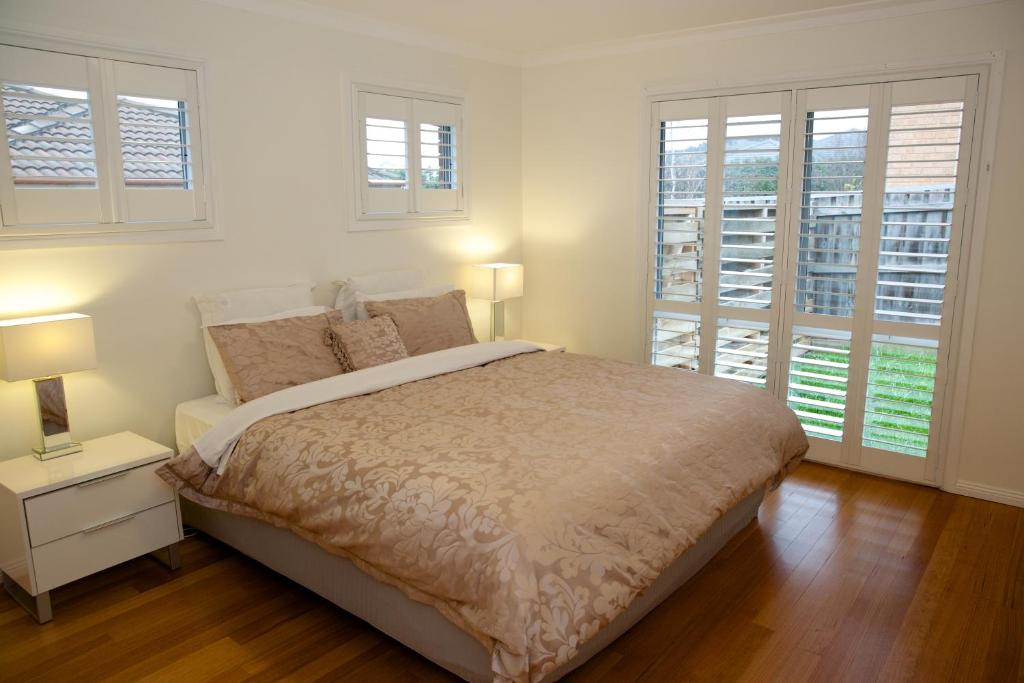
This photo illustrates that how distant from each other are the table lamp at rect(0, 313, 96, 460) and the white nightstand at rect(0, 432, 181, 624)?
0.09 metres

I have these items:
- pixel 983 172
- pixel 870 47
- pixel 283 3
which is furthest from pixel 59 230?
pixel 983 172

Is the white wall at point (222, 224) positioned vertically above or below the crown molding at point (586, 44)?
below

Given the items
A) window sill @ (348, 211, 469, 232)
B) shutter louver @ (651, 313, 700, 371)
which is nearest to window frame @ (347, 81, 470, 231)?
window sill @ (348, 211, 469, 232)

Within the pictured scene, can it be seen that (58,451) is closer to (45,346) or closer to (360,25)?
(45,346)

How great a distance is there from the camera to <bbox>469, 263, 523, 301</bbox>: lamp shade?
15.5 feet

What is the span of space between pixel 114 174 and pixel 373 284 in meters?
1.42

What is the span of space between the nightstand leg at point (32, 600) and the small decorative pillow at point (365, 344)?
1.49 metres

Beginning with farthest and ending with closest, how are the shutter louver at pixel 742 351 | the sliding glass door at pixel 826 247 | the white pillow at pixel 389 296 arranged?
the shutter louver at pixel 742 351 < the white pillow at pixel 389 296 < the sliding glass door at pixel 826 247

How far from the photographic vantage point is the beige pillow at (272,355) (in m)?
3.21

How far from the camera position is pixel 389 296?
407 centimetres

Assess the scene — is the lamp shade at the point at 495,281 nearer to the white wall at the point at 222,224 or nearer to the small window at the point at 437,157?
the white wall at the point at 222,224

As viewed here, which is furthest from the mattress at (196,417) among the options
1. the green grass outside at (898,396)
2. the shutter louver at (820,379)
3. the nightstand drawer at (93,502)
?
the green grass outside at (898,396)

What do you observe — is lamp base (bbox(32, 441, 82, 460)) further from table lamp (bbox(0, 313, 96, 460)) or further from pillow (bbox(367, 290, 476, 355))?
pillow (bbox(367, 290, 476, 355))

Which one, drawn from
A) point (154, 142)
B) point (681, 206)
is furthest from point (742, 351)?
point (154, 142)
